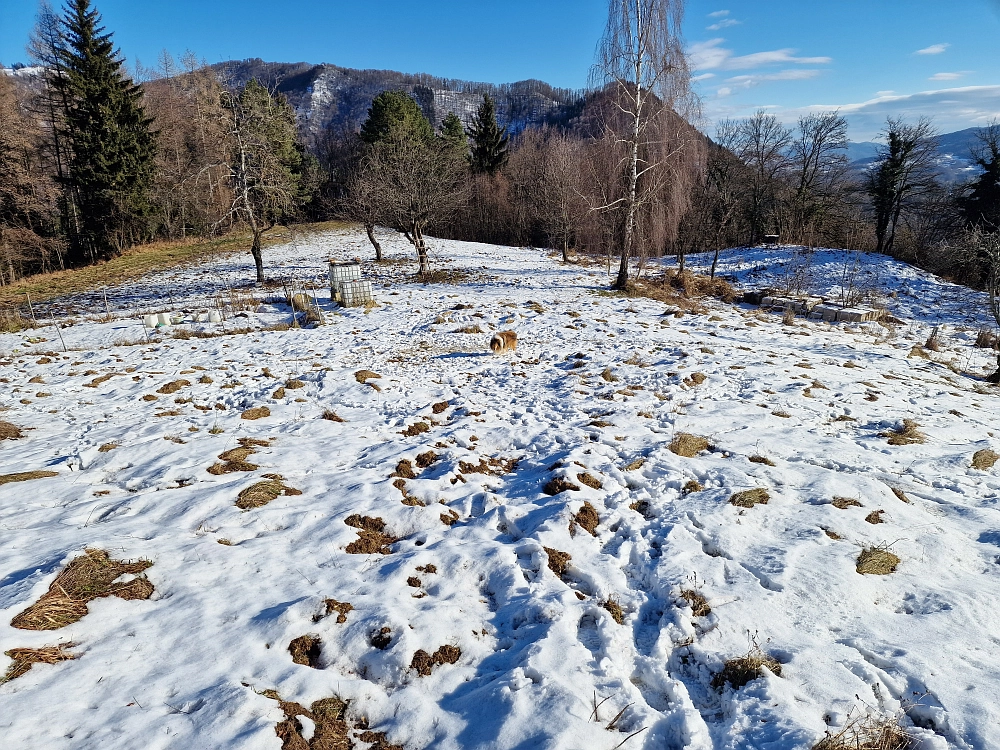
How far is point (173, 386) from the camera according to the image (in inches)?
326

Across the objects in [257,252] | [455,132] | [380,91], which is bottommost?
[257,252]

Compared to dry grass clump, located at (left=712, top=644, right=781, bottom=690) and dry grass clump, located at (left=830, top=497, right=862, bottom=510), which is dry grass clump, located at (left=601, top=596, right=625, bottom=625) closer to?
dry grass clump, located at (left=712, top=644, right=781, bottom=690)

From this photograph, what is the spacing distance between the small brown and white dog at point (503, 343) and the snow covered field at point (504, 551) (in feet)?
3.74

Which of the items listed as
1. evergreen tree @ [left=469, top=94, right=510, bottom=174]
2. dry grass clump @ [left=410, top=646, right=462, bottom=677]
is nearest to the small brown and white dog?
dry grass clump @ [left=410, top=646, right=462, bottom=677]

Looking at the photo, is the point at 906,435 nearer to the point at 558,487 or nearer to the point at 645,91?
the point at 558,487

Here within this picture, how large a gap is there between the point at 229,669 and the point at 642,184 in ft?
56.5

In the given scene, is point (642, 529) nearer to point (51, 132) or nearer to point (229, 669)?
point (229, 669)

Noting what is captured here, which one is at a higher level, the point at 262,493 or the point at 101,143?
the point at 101,143

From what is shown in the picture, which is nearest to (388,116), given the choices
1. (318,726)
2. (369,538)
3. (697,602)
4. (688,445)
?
(688,445)

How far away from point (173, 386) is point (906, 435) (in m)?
11.5

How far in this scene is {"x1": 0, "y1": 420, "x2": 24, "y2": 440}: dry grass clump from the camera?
6273 mm

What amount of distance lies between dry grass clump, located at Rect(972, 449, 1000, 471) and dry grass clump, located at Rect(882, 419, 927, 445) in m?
0.58

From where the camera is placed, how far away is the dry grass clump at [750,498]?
4.90m

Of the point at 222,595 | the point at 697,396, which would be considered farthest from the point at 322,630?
the point at 697,396
